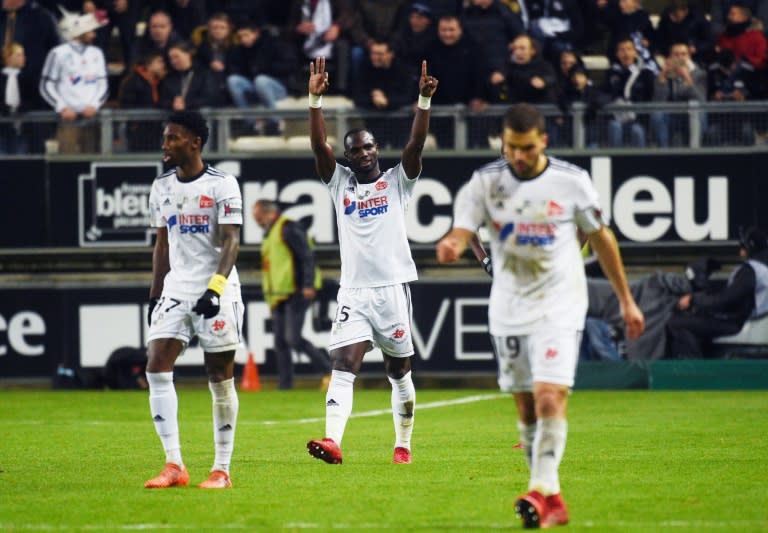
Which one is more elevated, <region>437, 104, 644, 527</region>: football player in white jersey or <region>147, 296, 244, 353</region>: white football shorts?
<region>437, 104, 644, 527</region>: football player in white jersey

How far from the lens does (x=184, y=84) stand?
21.9 metres

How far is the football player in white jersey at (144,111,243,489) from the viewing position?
10148mm

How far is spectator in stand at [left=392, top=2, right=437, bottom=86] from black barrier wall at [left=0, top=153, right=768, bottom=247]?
1.31 m

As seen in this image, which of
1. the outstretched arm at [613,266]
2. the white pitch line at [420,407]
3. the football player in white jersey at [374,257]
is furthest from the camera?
the white pitch line at [420,407]

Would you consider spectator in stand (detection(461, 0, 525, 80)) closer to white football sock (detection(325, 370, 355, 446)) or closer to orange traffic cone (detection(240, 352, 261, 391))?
orange traffic cone (detection(240, 352, 261, 391))

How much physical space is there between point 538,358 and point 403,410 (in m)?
3.82

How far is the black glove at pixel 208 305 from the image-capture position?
974 centimetres

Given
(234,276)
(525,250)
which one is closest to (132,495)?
(234,276)

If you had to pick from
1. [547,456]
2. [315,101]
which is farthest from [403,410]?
[547,456]

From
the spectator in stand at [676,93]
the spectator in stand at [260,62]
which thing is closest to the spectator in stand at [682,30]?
the spectator in stand at [676,93]

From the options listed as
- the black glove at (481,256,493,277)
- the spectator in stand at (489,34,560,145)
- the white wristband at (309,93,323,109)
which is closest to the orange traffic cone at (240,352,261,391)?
the spectator in stand at (489,34,560,145)

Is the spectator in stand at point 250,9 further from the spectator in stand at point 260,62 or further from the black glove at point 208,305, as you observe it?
the black glove at point 208,305

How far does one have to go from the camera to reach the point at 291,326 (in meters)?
21.6

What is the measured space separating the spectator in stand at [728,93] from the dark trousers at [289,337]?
18.9 feet
